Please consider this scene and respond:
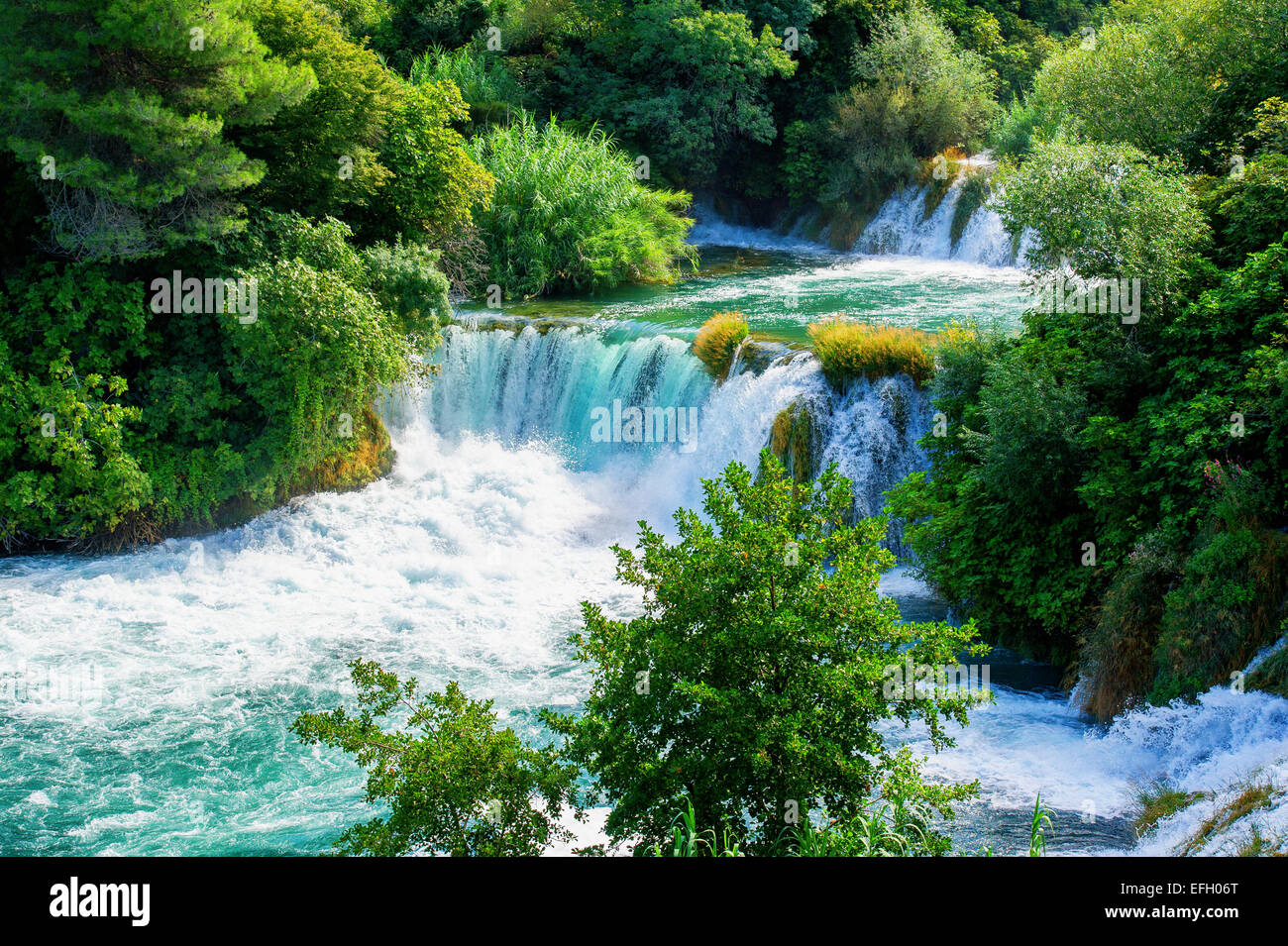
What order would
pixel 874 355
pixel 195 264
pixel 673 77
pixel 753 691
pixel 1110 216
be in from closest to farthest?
pixel 753 691 → pixel 1110 216 → pixel 874 355 → pixel 195 264 → pixel 673 77

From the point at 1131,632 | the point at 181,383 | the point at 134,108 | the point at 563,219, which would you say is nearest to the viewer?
the point at 1131,632

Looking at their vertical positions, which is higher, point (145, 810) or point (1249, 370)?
point (1249, 370)

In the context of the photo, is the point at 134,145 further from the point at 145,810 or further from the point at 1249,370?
the point at 1249,370

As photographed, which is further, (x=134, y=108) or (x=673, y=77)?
(x=673, y=77)

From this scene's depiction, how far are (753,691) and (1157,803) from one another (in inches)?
153

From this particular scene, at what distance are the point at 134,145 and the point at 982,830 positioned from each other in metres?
11.5

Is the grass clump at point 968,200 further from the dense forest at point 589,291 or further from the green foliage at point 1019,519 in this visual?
the green foliage at point 1019,519

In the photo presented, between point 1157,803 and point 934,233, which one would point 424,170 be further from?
point 1157,803

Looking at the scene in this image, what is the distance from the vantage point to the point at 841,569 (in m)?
5.92

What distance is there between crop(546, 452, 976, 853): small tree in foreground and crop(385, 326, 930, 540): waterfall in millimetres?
7509

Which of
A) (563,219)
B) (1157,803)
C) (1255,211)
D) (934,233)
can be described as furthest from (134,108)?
(934,233)

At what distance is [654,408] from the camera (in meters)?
15.6
